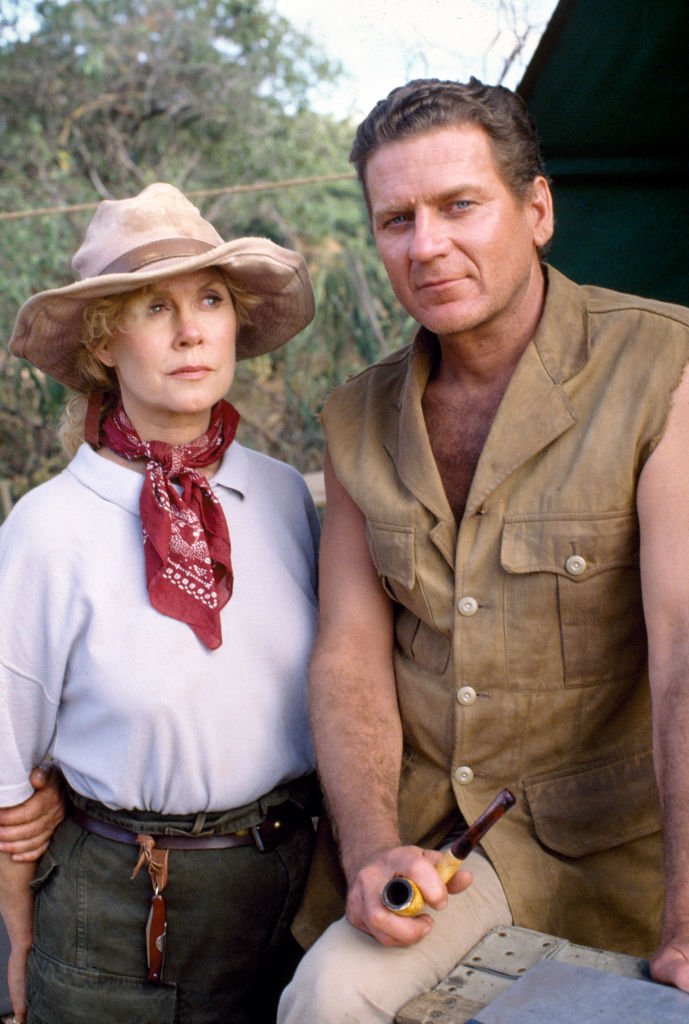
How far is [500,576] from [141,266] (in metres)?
0.97

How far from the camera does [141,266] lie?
96.3 inches

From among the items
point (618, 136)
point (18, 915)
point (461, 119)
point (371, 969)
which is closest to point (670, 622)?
point (371, 969)

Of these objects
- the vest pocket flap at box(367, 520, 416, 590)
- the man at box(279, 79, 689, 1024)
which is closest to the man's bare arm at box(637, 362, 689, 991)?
the man at box(279, 79, 689, 1024)

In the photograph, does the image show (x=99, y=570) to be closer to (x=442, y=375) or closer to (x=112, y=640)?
(x=112, y=640)

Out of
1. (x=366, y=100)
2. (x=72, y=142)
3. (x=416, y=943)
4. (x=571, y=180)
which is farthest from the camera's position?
(x=72, y=142)

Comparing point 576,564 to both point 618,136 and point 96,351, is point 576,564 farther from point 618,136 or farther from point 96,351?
point 618,136

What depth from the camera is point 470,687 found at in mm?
2338

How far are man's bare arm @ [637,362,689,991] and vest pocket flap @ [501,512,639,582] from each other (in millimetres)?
67

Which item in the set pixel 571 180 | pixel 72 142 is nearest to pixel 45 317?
pixel 571 180

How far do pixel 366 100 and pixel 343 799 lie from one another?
167 cm

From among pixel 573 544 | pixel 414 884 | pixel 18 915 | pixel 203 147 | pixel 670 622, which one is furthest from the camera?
pixel 203 147

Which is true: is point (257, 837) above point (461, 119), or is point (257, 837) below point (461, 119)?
below

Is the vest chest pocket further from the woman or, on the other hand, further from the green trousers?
the green trousers

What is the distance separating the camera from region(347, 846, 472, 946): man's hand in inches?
78.3
